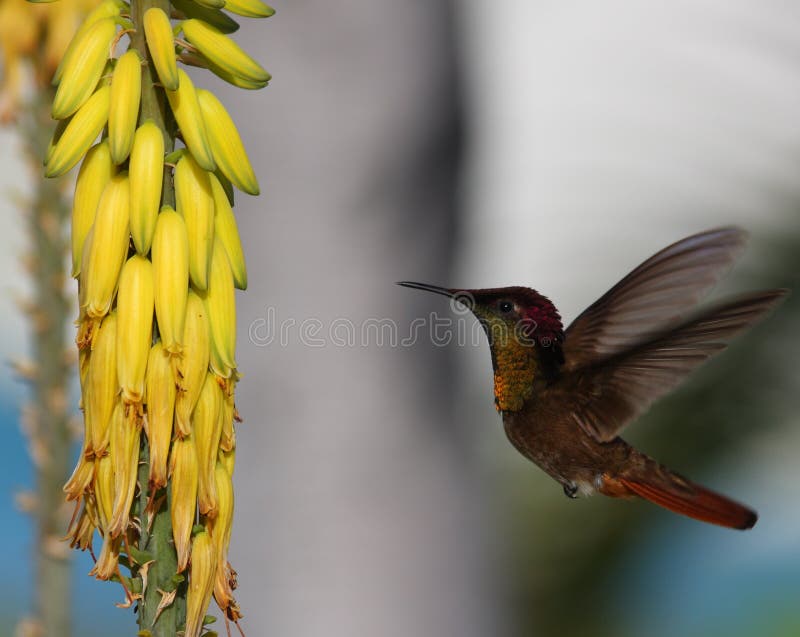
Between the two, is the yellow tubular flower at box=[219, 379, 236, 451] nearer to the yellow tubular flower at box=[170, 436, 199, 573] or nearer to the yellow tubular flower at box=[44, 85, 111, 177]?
the yellow tubular flower at box=[170, 436, 199, 573]

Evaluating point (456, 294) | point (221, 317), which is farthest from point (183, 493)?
point (456, 294)

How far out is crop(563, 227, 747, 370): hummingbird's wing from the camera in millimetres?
2223

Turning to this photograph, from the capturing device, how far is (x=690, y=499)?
242 cm

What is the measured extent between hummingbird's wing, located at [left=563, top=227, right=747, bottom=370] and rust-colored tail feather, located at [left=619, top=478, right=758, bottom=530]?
38cm

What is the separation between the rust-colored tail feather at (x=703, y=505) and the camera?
7.66 ft

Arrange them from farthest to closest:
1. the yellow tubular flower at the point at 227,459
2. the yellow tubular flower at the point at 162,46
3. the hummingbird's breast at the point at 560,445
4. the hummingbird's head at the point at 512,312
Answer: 1. the hummingbird's breast at the point at 560,445
2. the hummingbird's head at the point at 512,312
3. the yellow tubular flower at the point at 227,459
4. the yellow tubular flower at the point at 162,46

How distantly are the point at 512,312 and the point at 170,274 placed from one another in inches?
38.6

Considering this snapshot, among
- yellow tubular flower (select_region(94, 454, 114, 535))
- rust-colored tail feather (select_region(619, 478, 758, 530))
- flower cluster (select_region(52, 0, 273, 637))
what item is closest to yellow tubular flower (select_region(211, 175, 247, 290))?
flower cluster (select_region(52, 0, 273, 637))

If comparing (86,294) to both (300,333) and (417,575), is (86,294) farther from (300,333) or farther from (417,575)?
(417,575)

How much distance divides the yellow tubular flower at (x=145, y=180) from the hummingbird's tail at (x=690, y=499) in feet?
4.96

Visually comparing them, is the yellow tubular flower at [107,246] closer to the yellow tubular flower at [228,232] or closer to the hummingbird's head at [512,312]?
the yellow tubular flower at [228,232]

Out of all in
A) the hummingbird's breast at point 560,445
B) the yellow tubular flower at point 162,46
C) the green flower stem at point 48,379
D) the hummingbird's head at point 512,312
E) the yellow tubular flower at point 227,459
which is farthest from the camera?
the green flower stem at point 48,379

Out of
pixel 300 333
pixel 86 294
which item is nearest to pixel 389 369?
pixel 300 333

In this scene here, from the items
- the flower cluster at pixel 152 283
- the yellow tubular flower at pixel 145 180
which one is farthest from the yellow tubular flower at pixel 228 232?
the yellow tubular flower at pixel 145 180
